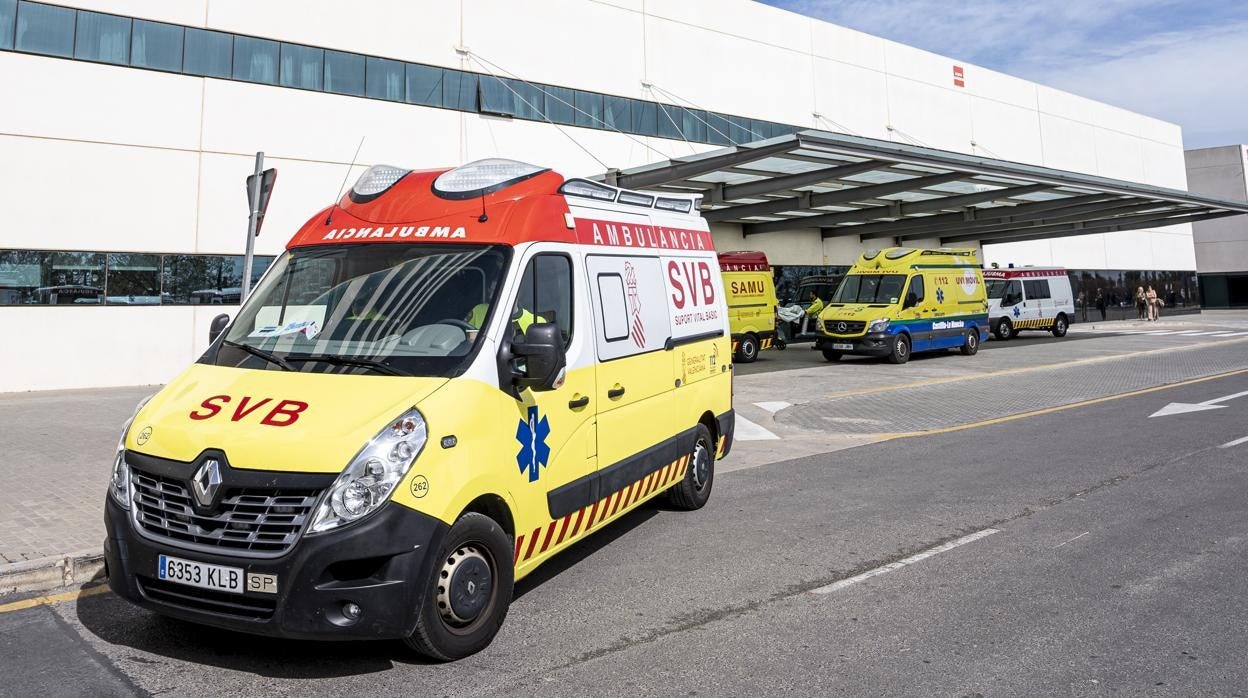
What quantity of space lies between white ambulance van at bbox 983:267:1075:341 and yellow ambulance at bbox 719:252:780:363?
1114 centimetres

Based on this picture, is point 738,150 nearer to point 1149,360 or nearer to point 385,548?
point 1149,360

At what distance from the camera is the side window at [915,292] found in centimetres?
2126

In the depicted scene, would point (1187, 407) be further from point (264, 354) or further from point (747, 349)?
point (264, 354)

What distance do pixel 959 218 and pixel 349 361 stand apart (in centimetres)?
2839

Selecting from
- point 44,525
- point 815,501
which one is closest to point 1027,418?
point 815,501

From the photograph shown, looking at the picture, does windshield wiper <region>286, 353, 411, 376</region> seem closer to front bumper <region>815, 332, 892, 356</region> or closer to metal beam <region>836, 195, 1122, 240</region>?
front bumper <region>815, 332, 892, 356</region>

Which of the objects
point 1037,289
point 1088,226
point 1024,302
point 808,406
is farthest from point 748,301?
point 1088,226

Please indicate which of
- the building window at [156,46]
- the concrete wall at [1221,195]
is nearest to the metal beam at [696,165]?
the building window at [156,46]

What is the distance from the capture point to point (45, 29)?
15.2 meters

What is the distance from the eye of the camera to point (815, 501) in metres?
6.97

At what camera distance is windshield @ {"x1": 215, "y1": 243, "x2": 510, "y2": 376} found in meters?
3.99

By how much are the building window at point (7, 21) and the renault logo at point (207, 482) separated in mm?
16186

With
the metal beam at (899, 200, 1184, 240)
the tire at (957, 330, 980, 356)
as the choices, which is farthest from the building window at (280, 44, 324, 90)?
the metal beam at (899, 200, 1184, 240)

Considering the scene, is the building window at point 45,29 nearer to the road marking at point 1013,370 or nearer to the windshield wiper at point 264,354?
the windshield wiper at point 264,354
